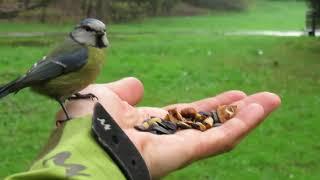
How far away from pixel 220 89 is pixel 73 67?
20.4 feet

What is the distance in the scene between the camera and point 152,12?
101ft

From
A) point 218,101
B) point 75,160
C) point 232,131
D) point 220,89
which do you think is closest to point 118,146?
point 75,160

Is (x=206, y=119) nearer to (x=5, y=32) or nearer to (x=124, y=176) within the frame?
(x=124, y=176)

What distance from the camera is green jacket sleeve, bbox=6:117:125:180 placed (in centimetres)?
156

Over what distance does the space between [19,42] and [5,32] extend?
4136mm

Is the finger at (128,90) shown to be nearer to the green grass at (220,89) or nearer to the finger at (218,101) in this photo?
the finger at (218,101)

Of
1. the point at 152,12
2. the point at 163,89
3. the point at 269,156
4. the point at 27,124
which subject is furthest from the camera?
the point at 152,12

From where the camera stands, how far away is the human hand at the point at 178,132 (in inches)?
96.5

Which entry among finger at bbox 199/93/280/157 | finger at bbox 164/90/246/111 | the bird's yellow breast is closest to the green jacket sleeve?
finger at bbox 199/93/280/157

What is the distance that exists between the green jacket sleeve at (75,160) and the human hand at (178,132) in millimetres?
423

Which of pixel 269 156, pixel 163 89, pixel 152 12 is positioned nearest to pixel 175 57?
pixel 163 89

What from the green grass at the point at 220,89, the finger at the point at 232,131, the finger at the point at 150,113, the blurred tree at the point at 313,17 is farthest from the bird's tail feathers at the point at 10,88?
the blurred tree at the point at 313,17

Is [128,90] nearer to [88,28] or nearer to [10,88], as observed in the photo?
[88,28]

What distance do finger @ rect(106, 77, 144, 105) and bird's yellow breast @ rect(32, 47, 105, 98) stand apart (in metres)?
0.20
